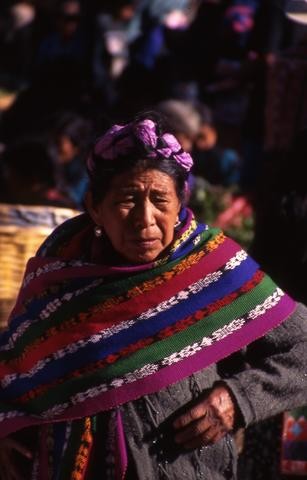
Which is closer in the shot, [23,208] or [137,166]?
[137,166]

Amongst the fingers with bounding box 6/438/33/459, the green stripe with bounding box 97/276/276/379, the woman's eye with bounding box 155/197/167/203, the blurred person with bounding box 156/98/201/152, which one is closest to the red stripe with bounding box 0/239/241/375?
the green stripe with bounding box 97/276/276/379

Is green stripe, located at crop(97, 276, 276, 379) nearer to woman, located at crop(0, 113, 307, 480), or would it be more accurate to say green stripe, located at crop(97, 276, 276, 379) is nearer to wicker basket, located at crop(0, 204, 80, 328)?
woman, located at crop(0, 113, 307, 480)

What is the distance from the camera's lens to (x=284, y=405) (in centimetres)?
272

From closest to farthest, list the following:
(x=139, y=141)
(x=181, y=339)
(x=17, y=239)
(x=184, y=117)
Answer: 1. (x=139, y=141)
2. (x=181, y=339)
3. (x=17, y=239)
4. (x=184, y=117)

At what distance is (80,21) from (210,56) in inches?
85.0

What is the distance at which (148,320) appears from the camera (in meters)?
2.74

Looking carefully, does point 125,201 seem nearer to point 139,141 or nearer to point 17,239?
point 139,141

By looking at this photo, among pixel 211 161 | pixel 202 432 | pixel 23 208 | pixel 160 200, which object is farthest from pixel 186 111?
pixel 202 432

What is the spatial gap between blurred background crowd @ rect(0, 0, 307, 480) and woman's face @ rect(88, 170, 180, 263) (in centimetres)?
91

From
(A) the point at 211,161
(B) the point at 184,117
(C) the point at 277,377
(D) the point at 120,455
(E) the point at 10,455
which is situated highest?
(C) the point at 277,377

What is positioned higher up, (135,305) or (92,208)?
(92,208)

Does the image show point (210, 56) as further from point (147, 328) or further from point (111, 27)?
point (147, 328)

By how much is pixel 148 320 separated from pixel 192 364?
0.56ft

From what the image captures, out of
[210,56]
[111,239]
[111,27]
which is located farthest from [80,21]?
[111,239]
